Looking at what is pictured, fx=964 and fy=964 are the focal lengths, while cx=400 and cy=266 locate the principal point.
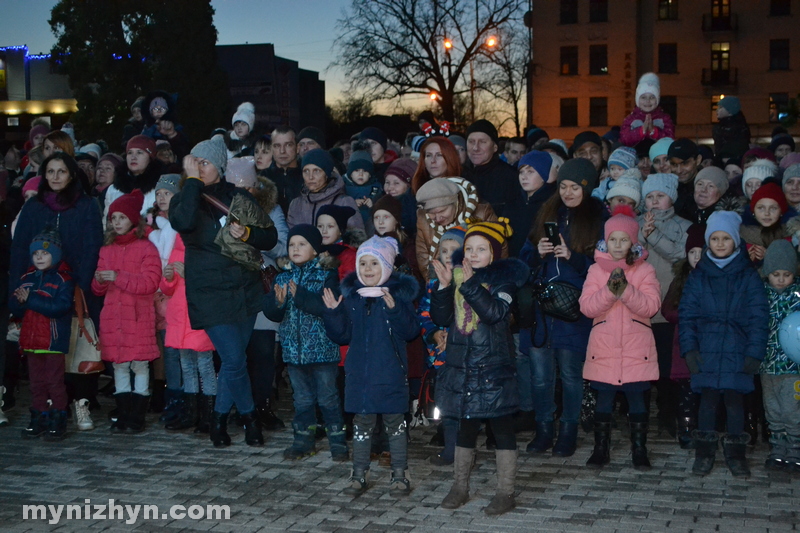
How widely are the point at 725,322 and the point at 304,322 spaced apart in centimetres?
305

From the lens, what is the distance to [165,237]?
854cm

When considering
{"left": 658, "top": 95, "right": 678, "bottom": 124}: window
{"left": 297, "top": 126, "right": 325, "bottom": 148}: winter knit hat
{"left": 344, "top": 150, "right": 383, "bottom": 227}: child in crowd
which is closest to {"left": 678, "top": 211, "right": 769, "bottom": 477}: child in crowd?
{"left": 344, "top": 150, "right": 383, "bottom": 227}: child in crowd

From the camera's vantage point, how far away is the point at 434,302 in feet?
20.4

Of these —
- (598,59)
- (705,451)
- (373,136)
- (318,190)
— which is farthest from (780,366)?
(598,59)

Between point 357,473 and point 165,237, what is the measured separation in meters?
3.25

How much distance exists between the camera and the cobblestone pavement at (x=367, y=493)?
18.7ft

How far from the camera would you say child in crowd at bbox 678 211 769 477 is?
6695 mm

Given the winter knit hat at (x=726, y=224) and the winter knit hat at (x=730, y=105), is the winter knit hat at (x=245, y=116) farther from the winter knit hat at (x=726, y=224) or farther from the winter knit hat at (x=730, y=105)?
the winter knit hat at (x=726, y=224)

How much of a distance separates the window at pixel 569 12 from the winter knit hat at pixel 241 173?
50669 millimetres

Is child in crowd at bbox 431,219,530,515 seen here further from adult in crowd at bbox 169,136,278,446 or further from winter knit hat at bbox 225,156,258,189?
winter knit hat at bbox 225,156,258,189

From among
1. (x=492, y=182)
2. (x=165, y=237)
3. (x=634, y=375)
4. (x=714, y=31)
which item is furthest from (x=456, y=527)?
(x=714, y=31)

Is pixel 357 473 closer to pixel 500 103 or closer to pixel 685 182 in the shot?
pixel 685 182

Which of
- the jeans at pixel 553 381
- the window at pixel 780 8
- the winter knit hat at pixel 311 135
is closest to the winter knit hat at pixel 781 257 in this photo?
the jeans at pixel 553 381

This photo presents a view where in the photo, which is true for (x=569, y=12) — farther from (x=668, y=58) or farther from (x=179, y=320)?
(x=179, y=320)
